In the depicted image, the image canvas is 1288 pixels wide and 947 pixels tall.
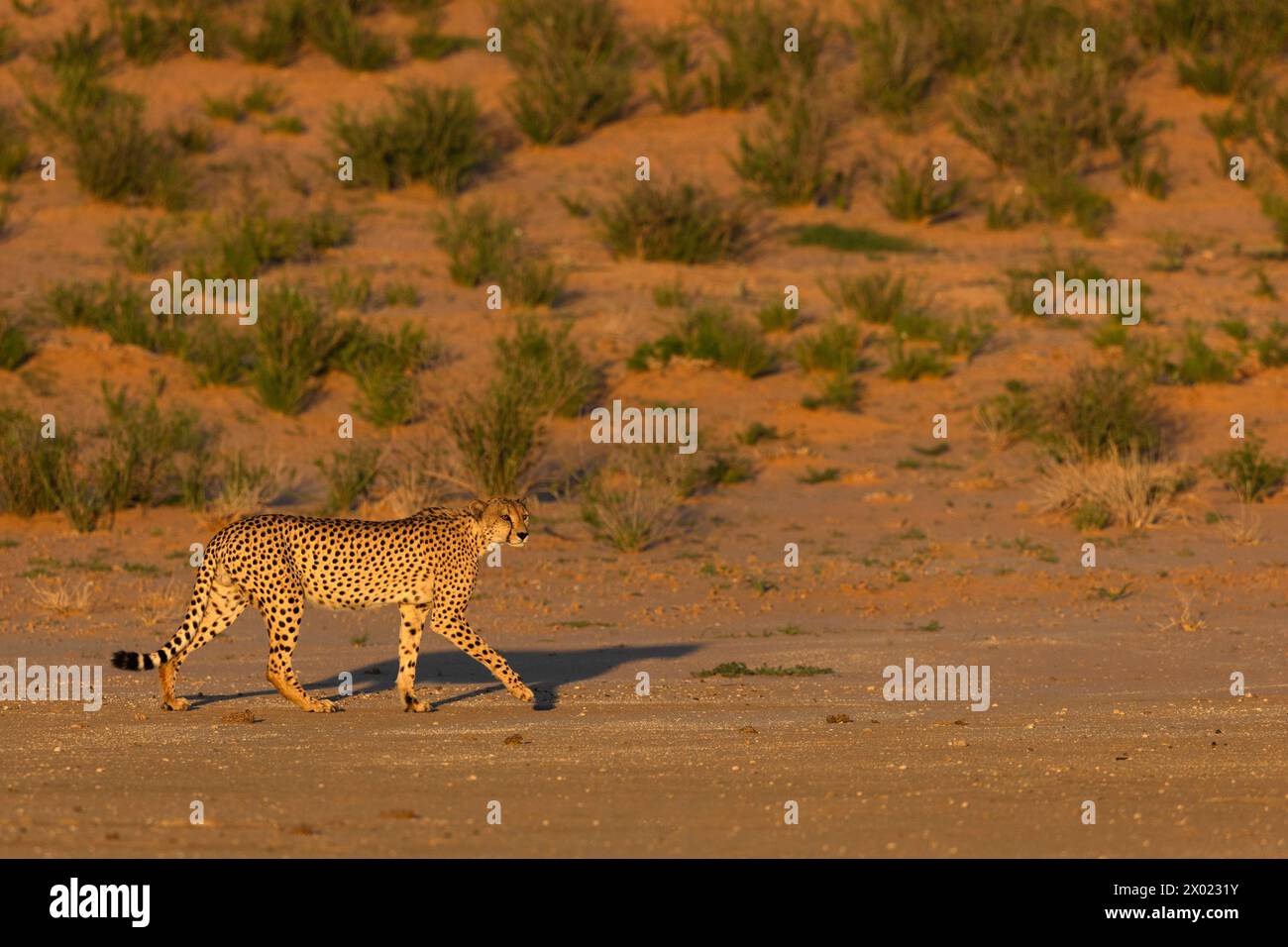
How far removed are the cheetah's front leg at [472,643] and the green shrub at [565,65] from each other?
832 inches

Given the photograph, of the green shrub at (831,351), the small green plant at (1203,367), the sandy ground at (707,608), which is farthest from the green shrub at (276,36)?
the small green plant at (1203,367)

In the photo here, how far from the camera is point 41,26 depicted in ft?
105

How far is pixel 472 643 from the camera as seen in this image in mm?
11039

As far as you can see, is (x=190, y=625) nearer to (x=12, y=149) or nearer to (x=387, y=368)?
(x=387, y=368)

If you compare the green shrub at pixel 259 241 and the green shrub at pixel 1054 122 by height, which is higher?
the green shrub at pixel 1054 122

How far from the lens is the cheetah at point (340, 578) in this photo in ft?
35.4

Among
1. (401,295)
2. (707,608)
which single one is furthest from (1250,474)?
(401,295)

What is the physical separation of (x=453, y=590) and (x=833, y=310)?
46.9 ft

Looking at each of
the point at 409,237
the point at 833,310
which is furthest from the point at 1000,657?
the point at 409,237

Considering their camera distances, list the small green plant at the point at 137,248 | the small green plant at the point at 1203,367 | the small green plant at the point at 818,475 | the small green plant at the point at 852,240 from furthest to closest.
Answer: the small green plant at the point at 852,240
the small green plant at the point at 137,248
the small green plant at the point at 1203,367
the small green plant at the point at 818,475

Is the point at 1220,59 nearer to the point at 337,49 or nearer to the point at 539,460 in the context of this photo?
the point at 337,49

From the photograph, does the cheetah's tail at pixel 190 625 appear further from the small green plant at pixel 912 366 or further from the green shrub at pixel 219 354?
the small green plant at pixel 912 366

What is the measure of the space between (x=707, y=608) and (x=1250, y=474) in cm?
662

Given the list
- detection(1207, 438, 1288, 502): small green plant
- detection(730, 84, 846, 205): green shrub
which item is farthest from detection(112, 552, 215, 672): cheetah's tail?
detection(730, 84, 846, 205): green shrub
